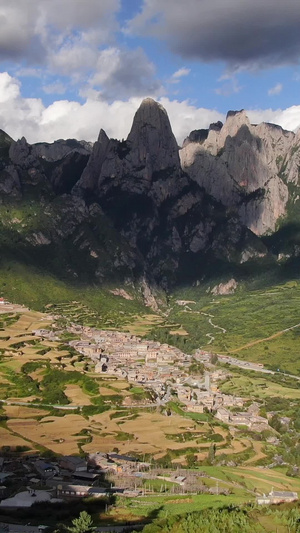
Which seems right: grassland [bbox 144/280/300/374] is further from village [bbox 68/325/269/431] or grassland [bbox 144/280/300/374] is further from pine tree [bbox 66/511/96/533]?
pine tree [bbox 66/511/96/533]

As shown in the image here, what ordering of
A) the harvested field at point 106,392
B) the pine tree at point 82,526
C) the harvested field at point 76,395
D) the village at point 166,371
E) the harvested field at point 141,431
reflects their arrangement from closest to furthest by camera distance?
the pine tree at point 82,526 → the harvested field at point 141,431 → the harvested field at point 76,395 → the village at point 166,371 → the harvested field at point 106,392

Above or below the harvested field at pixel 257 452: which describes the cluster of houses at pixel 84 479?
above

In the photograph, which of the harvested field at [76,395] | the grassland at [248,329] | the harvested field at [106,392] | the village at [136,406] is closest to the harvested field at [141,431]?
the village at [136,406]

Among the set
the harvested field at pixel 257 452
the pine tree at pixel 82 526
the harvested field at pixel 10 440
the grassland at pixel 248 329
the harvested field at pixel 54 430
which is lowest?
the harvested field at pixel 257 452

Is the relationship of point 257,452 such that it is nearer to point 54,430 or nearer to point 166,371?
point 54,430

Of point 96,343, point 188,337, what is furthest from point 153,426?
point 188,337

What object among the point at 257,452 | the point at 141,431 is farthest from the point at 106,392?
the point at 257,452

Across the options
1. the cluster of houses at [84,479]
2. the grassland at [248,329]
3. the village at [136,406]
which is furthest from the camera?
the grassland at [248,329]

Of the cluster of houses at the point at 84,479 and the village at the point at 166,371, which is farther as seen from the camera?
the village at the point at 166,371

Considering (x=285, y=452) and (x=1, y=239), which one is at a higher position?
(x=1, y=239)

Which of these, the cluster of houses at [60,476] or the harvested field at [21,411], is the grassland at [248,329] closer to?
the harvested field at [21,411]

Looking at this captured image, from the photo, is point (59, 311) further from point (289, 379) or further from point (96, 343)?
point (289, 379)
